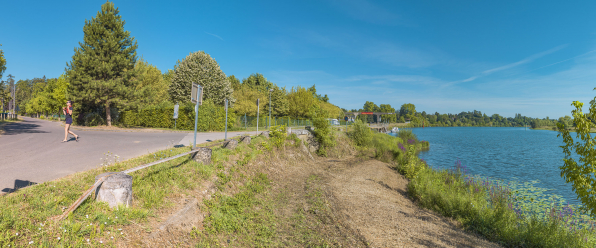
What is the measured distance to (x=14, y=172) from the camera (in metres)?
5.56

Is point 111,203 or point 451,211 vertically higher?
point 111,203

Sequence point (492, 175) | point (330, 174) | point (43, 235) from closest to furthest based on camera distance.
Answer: point (43, 235)
point (330, 174)
point (492, 175)

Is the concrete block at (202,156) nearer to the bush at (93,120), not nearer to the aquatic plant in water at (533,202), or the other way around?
the aquatic plant in water at (533,202)

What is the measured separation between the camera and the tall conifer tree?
21500mm

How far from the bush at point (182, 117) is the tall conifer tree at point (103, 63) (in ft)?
10.8

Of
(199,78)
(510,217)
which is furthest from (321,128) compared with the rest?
(199,78)

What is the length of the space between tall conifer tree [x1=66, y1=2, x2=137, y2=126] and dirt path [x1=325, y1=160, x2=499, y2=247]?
21227 millimetres

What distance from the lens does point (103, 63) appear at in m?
21.6

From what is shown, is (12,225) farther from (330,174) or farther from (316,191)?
(330,174)

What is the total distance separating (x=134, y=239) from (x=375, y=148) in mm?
19123

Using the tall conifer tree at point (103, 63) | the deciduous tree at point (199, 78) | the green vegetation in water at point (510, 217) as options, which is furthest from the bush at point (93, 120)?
the green vegetation in water at point (510, 217)

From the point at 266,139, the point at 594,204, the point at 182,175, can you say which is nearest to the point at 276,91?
the point at 266,139

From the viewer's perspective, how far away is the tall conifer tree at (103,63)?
21.5 m

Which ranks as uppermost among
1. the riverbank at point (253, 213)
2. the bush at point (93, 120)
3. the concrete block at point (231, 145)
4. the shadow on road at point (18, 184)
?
the bush at point (93, 120)
